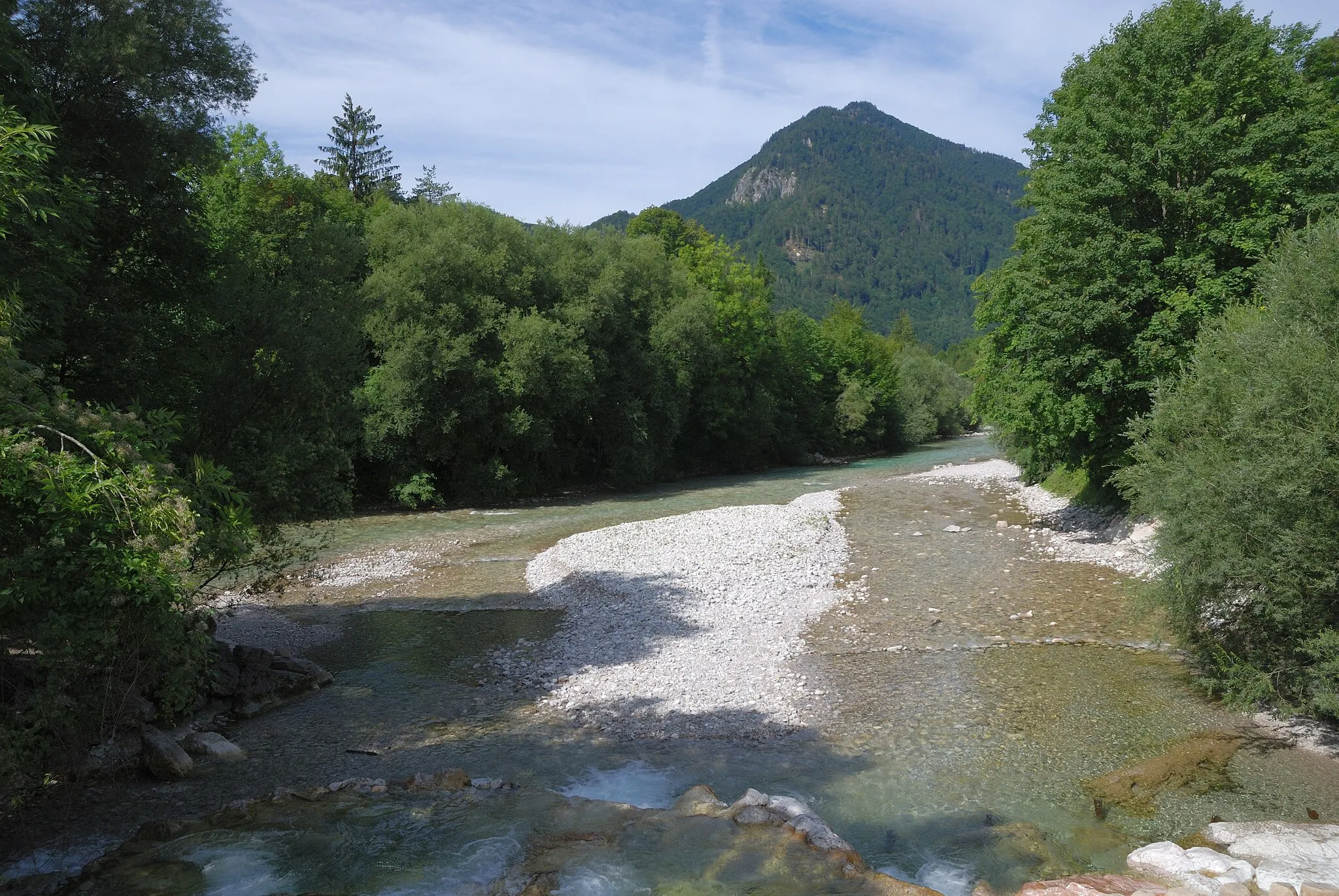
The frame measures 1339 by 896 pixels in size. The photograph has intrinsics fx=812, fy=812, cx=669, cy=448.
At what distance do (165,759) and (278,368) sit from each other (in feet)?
20.5

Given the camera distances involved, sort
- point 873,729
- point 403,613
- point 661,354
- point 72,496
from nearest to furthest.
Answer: point 72,496 → point 873,729 → point 403,613 → point 661,354

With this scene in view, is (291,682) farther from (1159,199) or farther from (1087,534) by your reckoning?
(1159,199)

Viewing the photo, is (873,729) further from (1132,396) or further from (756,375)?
(756,375)

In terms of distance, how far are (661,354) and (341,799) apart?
36673 millimetres

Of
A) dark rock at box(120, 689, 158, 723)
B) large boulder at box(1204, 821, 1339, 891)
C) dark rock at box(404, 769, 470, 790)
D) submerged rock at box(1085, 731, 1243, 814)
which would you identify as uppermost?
dark rock at box(120, 689, 158, 723)

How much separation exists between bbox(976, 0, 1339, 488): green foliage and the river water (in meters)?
5.13

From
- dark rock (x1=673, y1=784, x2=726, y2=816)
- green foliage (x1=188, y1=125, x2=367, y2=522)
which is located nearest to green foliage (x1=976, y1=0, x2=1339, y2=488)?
dark rock (x1=673, y1=784, x2=726, y2=816)

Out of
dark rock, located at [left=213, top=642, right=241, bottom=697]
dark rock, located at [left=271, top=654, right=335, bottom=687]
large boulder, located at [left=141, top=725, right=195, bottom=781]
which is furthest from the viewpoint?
dark rock, located at [left=271, top=654, right=335, bottom=687]

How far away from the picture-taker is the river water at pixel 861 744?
8352 millimetres

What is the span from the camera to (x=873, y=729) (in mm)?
11633

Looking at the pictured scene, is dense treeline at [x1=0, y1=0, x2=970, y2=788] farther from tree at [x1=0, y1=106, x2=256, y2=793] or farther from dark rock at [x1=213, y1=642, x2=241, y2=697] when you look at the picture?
dark rock at [x1=213, y1=642, x2=241, y2=697]

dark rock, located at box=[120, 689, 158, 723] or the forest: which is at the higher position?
the forest

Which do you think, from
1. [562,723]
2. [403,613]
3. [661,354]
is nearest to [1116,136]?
[562,723]

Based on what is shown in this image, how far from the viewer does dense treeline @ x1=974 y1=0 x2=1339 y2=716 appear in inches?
414
